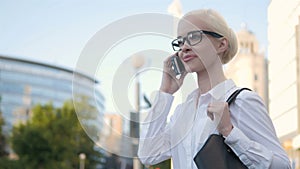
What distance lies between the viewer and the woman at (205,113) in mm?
1876

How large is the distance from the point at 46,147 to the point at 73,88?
166ft

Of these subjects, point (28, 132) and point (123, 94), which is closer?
point (123, 94)

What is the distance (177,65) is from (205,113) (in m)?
0.18

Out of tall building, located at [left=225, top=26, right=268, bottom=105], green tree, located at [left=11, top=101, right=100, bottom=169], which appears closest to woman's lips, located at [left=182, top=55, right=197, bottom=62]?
green tree, located at [left=11, top=101, right=100, bottom=169]

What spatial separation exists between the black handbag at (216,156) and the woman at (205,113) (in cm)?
2

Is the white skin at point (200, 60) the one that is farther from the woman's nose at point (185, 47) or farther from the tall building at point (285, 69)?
the tall building at point (285, 69)

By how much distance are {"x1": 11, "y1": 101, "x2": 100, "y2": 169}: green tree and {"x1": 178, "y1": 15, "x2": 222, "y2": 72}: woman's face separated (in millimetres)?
48494

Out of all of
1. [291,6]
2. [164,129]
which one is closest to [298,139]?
[291,6]

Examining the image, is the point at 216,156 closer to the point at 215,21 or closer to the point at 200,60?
the point at 200,60

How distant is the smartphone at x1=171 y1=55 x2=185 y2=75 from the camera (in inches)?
81.1

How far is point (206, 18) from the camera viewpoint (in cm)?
204

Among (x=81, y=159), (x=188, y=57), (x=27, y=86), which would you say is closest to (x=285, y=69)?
(x=81, y=159)

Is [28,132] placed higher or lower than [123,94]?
lower

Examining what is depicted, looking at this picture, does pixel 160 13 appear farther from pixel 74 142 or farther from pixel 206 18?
pixel 74 142
